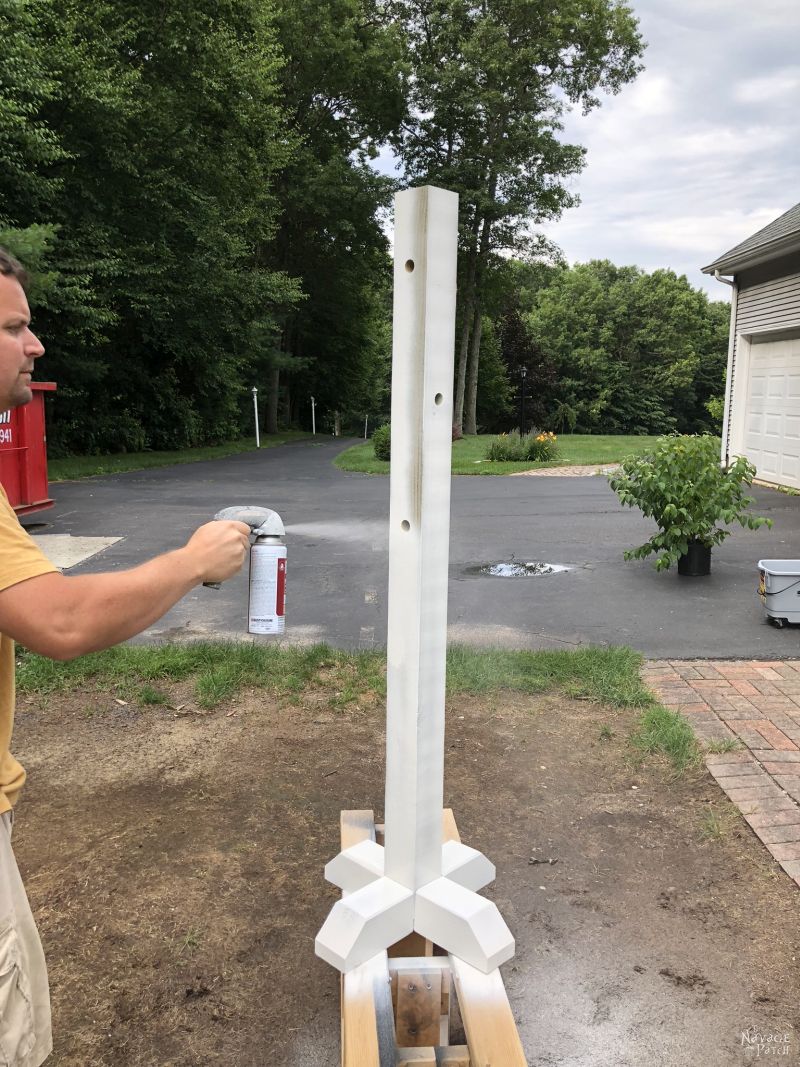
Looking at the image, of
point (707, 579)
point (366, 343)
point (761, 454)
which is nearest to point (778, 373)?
point (761, 454)

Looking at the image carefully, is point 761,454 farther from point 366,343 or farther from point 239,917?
point 366,343

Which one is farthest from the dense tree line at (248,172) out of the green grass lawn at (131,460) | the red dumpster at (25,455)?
the red dumpster at (25,455)

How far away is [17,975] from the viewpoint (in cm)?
148

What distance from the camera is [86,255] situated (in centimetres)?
1745

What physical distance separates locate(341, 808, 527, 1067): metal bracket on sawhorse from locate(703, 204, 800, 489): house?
43.5 ft

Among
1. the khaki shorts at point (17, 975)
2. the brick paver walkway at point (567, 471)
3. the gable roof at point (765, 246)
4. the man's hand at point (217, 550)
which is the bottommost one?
the brick paver walkway at point (567, 471)

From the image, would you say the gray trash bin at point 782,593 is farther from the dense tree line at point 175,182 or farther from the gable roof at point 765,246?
the dense tree line at point 175,182

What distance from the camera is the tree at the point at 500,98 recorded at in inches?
1055

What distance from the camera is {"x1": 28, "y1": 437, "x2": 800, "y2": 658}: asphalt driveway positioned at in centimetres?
569

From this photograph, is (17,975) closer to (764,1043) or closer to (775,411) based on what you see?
(764,1043)

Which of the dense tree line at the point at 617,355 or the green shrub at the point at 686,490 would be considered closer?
the green shrub at the point at 686,490

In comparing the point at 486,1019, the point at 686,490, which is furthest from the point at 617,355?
the point at 486,1019

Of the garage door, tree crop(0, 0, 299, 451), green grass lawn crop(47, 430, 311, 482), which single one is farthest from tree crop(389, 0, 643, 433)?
the garage door

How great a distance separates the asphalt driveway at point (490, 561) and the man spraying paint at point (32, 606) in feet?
12.7
